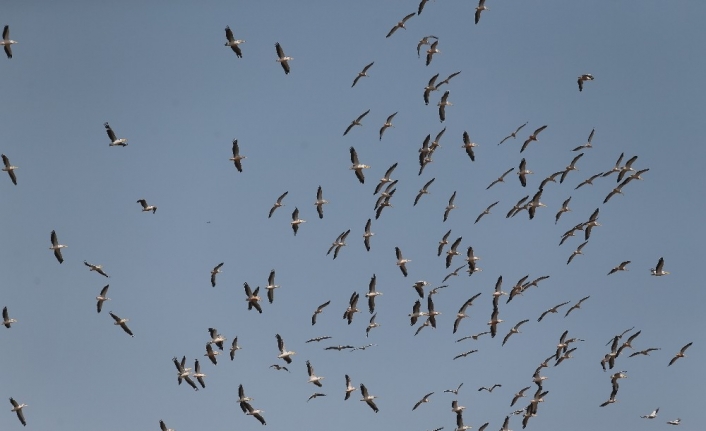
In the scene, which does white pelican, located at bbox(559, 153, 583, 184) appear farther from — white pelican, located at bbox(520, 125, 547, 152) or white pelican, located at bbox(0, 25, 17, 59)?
white pelican, located at bbox(0, 25, 17, 59)

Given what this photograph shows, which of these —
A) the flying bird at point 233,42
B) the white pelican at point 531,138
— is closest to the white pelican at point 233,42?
the flying bird at point 233,42

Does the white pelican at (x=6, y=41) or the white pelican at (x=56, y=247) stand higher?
the white pelican at (x=6, y=41)

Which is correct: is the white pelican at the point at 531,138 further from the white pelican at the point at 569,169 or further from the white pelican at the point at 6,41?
the white pelican at the point at 6,41

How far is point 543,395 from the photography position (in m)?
83.8

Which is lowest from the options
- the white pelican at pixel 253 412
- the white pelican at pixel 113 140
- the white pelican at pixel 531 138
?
the white pelican at pixel 253 412

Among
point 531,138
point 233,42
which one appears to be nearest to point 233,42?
point 233,42

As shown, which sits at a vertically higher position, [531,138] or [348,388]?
[531,138]

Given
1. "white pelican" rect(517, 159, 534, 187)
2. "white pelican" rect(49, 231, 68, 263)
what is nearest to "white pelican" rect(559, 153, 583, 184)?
"white pelican" rect(517, 159, 534, 187)

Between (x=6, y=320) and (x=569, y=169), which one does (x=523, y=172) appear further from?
(x=6, y=320)

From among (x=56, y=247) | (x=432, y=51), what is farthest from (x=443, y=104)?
(x=56, y=247)

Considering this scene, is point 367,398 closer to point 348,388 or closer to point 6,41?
point 348,388

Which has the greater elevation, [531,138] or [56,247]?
[531,138]

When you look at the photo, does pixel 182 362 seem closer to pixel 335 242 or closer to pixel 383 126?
pixel 335 242

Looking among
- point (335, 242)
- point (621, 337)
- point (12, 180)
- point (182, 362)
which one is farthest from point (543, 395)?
point (12, 180)
